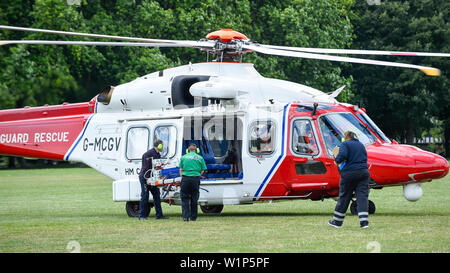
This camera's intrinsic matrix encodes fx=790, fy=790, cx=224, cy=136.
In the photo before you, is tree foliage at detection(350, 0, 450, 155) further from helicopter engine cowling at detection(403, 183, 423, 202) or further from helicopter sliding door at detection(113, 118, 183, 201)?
helicopter engine cowling at detection(403, 183, 423, 202)

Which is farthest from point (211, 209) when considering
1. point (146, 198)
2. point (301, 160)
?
point (301, 160)

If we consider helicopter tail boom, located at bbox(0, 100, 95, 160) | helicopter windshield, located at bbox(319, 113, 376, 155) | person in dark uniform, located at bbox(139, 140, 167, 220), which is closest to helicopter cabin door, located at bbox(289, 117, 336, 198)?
helicopter windshield, located at bbox(319, 113, 376, 155)

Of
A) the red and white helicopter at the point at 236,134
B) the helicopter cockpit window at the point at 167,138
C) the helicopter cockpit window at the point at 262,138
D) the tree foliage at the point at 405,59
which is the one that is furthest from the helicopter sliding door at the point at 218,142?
the tree foliage at the point at 405,59

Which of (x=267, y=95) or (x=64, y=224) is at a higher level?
(x=267, y=95)

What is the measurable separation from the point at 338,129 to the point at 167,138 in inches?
157

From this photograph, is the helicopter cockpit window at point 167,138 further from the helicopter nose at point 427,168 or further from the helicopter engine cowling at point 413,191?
the helicopter nose at point 427,168

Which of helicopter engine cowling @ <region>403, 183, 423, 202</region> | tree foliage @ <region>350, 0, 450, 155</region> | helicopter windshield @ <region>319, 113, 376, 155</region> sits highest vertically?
helicopter windshield @ <region>319, 113, 376, 155</region>

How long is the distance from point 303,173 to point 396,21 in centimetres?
4162

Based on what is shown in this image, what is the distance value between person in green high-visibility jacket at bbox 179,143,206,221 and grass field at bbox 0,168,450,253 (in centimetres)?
44

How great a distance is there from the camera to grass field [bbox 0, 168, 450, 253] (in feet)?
39.7

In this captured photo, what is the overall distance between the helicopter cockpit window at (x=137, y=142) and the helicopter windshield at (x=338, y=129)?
423cm

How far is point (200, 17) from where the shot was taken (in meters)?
47.1
